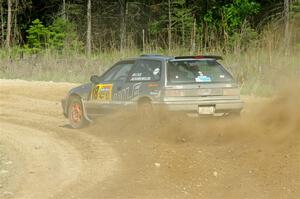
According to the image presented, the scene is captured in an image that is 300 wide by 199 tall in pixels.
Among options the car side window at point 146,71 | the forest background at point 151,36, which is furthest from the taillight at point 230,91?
the forest background at point 151,36

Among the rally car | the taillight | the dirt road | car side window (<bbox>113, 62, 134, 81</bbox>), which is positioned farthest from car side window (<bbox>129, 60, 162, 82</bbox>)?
the taillight

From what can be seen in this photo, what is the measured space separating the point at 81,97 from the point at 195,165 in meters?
5.26

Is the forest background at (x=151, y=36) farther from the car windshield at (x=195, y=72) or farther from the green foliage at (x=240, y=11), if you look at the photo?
the car windshield at (x=195, y=72)

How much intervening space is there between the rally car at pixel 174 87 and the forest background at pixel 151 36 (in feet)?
9.39

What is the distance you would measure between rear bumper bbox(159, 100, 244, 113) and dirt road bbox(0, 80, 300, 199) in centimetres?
18

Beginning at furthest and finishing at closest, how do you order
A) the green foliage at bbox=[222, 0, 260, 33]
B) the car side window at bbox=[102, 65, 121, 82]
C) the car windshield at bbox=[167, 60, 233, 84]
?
the green foliage at bbox=[222, 0, 260, 33], the car side window at bbox=[102, 65, 121, 82], the car windshield at bbox=[167, 60, 233, 84]

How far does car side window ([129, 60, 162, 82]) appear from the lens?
1301 cm

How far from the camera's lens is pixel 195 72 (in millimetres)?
12930

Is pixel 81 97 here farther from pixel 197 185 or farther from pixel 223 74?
pixel 197 185

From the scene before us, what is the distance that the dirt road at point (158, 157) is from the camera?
8516 millimetres

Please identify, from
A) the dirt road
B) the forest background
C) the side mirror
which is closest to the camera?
the dirt road

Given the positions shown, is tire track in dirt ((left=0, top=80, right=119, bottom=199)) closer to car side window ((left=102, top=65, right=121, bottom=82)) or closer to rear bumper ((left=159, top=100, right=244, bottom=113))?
car side window ((left=102, top=65, right=121, bottom=82))

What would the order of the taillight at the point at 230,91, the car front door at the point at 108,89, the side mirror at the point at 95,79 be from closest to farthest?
the taillight at the point at 230,91 < the car front door at the point at 108,89 < the side mirror at the point at 95,79

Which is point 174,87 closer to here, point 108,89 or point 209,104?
point 209,104
